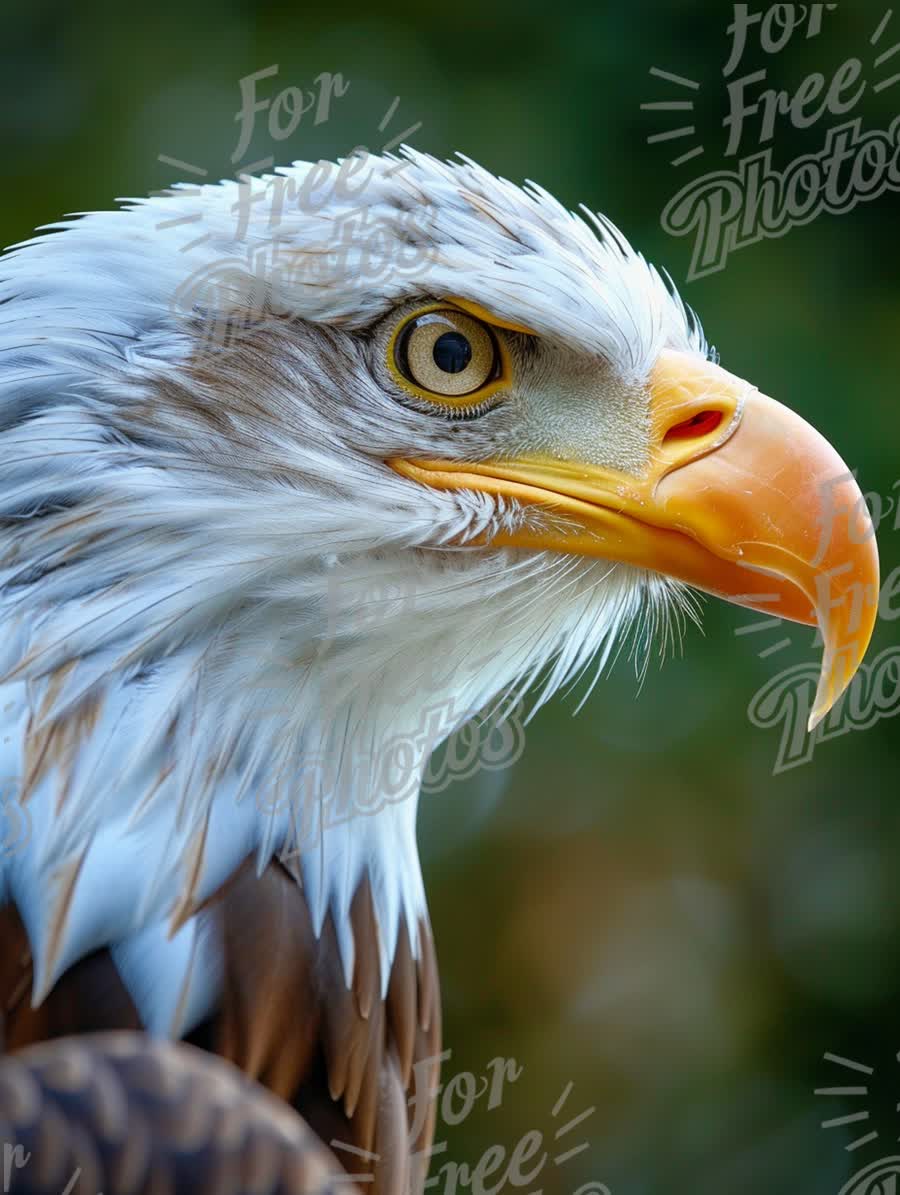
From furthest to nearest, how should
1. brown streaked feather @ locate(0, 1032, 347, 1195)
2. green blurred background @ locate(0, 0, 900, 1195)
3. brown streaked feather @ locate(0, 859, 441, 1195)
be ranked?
green blurred background @ locate(0, 0, 900, 1195) → brown streaked feather @ locate(0, 859, 441, 1195) → brown streaked feather @ locate(0, 1032, 347, 1195)

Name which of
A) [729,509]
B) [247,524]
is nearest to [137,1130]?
[247,524]

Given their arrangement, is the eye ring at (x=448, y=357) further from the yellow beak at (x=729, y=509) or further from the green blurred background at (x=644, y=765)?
the green blurred background at (x=644, y=765)

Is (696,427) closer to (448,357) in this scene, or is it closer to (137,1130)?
(448,357)

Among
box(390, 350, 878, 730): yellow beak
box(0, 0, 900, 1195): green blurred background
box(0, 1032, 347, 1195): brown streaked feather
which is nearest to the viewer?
box(0, 1032, 347, 1195): brown streaked feather

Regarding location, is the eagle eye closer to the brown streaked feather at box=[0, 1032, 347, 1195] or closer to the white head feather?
the white head feather

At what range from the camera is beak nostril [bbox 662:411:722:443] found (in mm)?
1567

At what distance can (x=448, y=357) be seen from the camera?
155 centimetres

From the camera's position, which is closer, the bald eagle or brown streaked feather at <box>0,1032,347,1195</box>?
brown streaked feather at <box>0,1032,347,1195</box>

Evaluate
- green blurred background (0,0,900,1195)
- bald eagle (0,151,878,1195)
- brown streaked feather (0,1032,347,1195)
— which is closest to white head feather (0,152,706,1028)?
bald eagle (0,151,878,1195)

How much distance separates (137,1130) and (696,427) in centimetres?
92

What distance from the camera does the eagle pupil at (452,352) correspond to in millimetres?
1539

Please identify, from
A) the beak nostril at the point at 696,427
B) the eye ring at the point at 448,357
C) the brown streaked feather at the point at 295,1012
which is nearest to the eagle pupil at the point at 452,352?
the eye ring at the point at 448,357

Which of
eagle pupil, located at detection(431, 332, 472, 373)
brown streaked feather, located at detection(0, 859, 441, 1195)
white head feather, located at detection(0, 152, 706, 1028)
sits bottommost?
brown streaked feather, located at detection(0, 859, 441, 1195)

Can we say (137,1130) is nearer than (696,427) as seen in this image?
Yes
